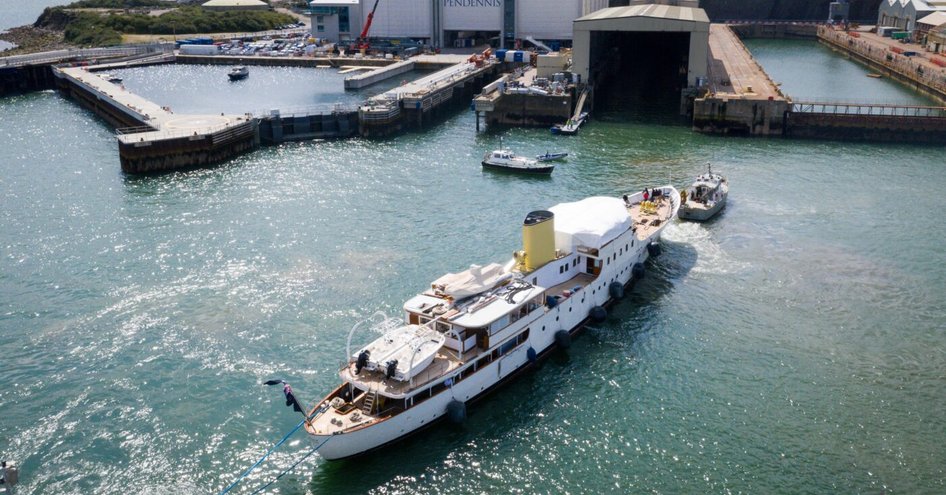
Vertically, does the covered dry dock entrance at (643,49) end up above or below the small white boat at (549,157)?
above

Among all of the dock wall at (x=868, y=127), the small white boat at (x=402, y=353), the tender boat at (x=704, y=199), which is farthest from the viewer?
the dock wall at (x=868, y=127)

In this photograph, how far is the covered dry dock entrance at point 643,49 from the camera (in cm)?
8550

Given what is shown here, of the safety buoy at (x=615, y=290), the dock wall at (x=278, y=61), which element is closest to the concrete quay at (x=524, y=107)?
the safety buoy at (x=615, y=290)

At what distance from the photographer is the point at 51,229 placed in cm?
5334

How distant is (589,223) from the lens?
4044 centimetres

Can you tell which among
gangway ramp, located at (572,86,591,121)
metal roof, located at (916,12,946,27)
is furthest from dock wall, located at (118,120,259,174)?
metal roof, located at (916,12,946,27)

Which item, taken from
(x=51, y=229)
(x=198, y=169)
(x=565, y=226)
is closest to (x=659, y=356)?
(x=565, y=226)

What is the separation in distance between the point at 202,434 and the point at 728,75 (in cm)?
8579

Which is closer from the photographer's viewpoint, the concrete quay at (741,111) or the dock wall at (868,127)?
the dock wall at (868,127)

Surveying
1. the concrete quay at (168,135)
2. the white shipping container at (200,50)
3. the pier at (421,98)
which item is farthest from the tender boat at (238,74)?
the pier at (421,98)

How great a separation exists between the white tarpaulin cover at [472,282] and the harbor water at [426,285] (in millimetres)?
4561

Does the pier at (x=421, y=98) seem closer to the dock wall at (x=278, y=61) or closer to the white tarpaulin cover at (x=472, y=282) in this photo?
the dock wall at (x=278, y=61)

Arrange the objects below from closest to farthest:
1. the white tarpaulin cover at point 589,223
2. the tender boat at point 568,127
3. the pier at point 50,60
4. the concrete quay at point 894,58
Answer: the white tarpaulin cover at point 589,223, the tender boat at point 568,127, the concrete quay at point 894,58, the pier at point 50,60

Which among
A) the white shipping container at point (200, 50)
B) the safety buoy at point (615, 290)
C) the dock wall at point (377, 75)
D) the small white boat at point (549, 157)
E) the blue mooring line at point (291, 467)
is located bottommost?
the blue mooring line at point (291, 467)
